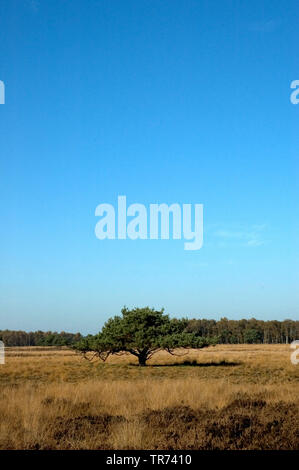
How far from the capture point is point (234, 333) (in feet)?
519

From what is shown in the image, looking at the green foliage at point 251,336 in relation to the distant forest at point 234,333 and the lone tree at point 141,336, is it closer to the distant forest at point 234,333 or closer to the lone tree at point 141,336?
the distant forest at point 234,333

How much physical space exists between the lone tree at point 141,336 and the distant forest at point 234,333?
342ft

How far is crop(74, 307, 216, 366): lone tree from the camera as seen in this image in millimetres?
32375

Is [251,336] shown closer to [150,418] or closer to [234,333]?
[234,333]

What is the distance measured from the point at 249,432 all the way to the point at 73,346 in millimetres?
29073

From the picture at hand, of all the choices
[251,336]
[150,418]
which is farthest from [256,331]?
[150,418]

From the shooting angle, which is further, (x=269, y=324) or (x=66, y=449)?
(x=269, y=324)

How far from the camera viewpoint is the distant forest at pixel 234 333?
5866 inches

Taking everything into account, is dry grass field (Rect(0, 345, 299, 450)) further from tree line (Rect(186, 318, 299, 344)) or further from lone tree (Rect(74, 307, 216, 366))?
tree line (Rect(186, 318, 299, 344))

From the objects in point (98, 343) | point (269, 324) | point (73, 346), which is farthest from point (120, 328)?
point (269, 324)

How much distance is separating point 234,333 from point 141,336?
132 meters

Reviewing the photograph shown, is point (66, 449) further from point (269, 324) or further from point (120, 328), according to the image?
point (269, 324)

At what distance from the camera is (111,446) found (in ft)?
23.7

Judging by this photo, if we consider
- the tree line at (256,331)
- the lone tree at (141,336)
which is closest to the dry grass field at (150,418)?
the lone tree at (141,336)
